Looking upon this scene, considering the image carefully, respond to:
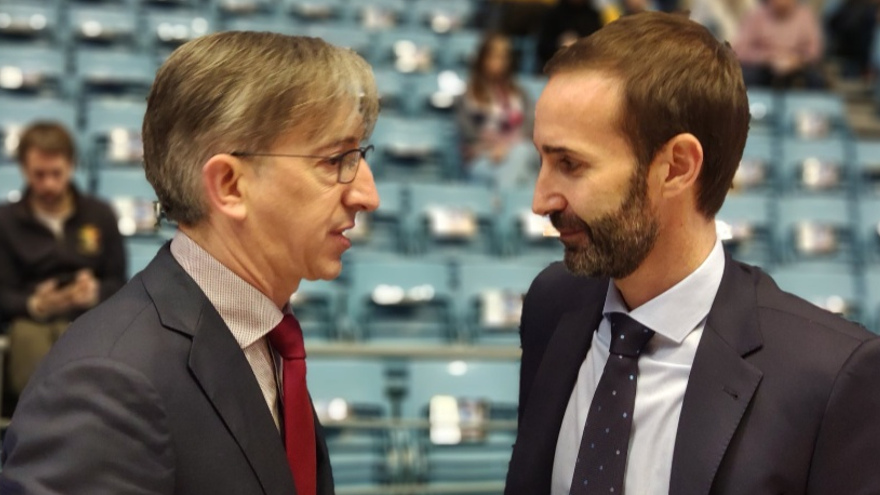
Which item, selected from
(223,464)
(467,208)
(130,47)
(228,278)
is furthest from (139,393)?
(130,47)

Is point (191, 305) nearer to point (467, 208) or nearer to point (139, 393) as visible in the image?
point (139, 393)

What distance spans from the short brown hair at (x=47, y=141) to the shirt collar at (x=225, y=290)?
9.54 feet

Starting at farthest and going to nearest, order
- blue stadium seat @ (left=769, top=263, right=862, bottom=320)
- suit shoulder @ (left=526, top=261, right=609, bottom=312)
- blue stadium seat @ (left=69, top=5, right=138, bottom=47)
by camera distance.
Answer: blue stadium seat @ (left=69, top=5, right=138, bottom=47) → blue stadium seat @ (left=769, top=263, right=862, bottom=320) → suit shoulder @ (left=526, top=261, right=609, bottom=312)

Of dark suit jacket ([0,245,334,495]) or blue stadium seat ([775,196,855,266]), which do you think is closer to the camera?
dark suit jacket ([0,245,334,495])

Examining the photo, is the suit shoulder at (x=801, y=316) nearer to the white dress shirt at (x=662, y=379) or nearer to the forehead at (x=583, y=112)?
the white dress shirt at (x=662, y=379)

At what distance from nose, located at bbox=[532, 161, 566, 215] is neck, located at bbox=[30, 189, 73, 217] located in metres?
3.17

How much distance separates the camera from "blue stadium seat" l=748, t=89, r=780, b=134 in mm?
7898

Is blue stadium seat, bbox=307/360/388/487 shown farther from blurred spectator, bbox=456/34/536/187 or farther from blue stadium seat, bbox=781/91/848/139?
blue stadium seat, bbox=781/91/848/139

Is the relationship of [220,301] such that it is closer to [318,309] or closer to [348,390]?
[348,390]

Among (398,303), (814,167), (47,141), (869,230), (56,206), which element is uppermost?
(814,167)

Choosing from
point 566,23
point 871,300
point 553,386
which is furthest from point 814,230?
point 553,386

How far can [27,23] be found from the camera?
24.2 feet

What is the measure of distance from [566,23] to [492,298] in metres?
3.35

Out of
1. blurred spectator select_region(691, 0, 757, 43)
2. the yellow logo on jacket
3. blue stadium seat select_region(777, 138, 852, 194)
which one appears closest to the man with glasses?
the yellow logo on jacket
